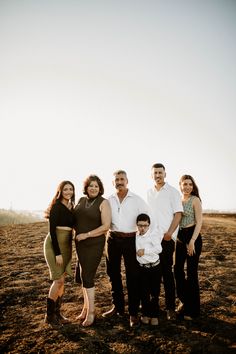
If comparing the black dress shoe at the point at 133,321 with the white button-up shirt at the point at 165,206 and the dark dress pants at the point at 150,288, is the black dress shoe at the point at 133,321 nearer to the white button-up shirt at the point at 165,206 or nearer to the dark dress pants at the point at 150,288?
the dark dress pants at the point at 150,288

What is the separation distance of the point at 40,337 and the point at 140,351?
4.63 ft

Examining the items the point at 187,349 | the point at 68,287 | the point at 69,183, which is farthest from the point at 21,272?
the point at 187,349

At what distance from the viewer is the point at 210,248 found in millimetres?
9086

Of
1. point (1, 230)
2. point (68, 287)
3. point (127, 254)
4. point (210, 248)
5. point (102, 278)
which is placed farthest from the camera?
point (1, 230)

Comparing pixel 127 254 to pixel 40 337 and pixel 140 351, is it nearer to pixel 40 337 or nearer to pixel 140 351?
pixel 140 351

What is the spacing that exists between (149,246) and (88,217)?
1.02 meters

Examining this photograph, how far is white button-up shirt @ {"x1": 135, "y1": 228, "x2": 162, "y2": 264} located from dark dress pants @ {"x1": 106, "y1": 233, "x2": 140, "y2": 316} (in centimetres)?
15

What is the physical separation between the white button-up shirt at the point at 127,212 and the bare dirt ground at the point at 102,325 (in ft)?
4.79

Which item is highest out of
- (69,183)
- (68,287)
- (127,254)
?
(69,183)

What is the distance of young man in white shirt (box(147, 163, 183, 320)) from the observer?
4.04 m

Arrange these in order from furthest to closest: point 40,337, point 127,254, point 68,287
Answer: point 68,287 → point 127,254 → point 40,337

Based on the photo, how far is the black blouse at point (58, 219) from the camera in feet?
→ 12.8

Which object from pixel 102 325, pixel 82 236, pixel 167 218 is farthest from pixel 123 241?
pixel 102 325

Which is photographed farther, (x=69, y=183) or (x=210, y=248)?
(x=210, y=248)
